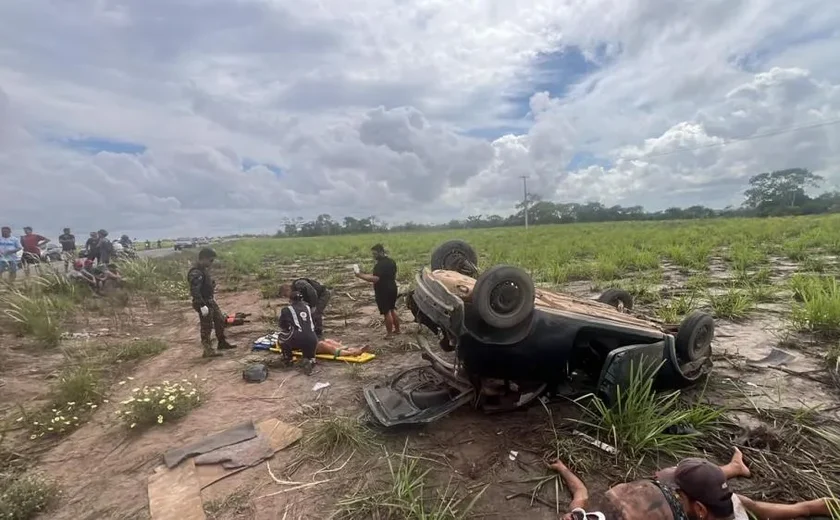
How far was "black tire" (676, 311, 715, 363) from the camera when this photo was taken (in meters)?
3.94

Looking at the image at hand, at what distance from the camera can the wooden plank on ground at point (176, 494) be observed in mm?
3051

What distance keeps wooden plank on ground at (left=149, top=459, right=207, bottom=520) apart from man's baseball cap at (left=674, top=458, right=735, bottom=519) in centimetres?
292

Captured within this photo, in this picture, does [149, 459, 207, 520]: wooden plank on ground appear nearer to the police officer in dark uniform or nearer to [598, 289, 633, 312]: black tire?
the police officer in dark uniform

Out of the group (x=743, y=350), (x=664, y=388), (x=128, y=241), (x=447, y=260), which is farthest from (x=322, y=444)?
(x=128, y=241)

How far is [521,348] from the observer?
137 inches

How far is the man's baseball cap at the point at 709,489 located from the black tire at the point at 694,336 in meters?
1.99

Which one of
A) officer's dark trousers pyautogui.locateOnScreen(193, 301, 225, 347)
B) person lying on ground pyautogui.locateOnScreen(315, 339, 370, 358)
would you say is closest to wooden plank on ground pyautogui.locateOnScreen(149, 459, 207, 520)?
person lying on ground pyautogui.locateOnScreen(315, 339, 370, 358)

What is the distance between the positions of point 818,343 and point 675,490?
463 cm

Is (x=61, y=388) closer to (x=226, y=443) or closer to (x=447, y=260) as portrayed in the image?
(x=226, y=443)

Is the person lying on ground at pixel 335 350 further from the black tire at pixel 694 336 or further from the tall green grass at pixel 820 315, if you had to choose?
the tall green grass at pixel 820 315

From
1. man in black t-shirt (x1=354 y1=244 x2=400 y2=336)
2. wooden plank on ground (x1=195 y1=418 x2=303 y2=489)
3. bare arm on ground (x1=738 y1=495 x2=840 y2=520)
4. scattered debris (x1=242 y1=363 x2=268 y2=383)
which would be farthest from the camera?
man in black t-shirt (x1=354 y1=244 x2=400 y2=336)

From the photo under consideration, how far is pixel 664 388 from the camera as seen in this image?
4.02 meters

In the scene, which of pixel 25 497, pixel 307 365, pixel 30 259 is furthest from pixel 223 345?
pixel 30 259

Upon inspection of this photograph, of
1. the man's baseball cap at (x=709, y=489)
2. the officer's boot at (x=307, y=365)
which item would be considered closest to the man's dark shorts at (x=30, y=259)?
the officer's boot at (x=307, y=365)
